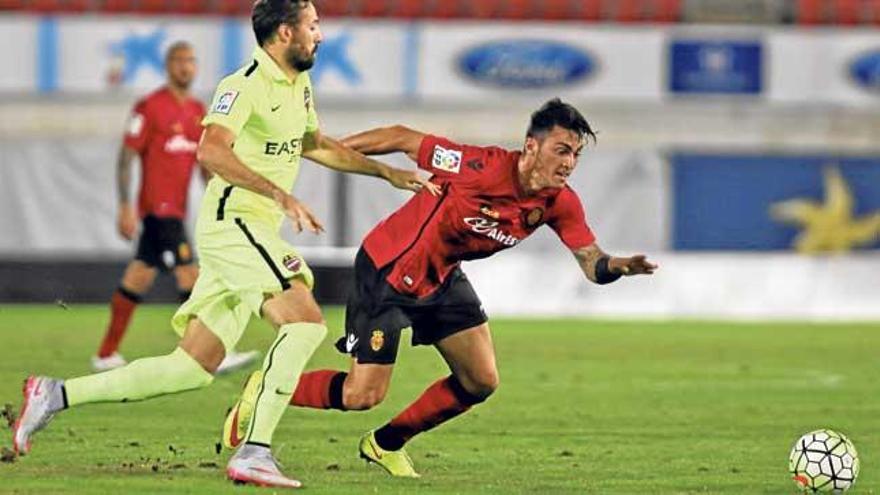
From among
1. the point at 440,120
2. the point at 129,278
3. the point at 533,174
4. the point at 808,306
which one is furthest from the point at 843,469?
the point at 440,120

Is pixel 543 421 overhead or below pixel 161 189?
below

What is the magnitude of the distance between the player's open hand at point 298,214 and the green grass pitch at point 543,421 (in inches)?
42.5

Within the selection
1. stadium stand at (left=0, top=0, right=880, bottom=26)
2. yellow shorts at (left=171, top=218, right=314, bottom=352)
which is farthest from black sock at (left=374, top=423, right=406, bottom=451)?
stadium stand at (left=0, top=0, right=880, bottom=26)

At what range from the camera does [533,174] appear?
28.6 ft

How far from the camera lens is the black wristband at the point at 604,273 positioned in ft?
28.0

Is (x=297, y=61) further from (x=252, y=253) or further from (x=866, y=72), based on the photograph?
(x=866, y=72)

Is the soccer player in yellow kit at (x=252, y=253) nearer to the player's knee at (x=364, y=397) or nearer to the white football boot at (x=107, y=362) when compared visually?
the player's knee at (x=364, y=397)

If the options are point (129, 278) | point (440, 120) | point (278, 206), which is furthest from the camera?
point (440, 120)

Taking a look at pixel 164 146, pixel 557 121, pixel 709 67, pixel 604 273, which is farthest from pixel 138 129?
pixel 709 67

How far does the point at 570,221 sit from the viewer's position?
8906 mm

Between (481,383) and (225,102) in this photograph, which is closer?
(225,102)

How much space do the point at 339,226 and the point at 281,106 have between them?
46.9 ft

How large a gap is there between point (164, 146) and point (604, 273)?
666 centimetres

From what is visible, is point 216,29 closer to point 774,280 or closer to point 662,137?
point 662,137
